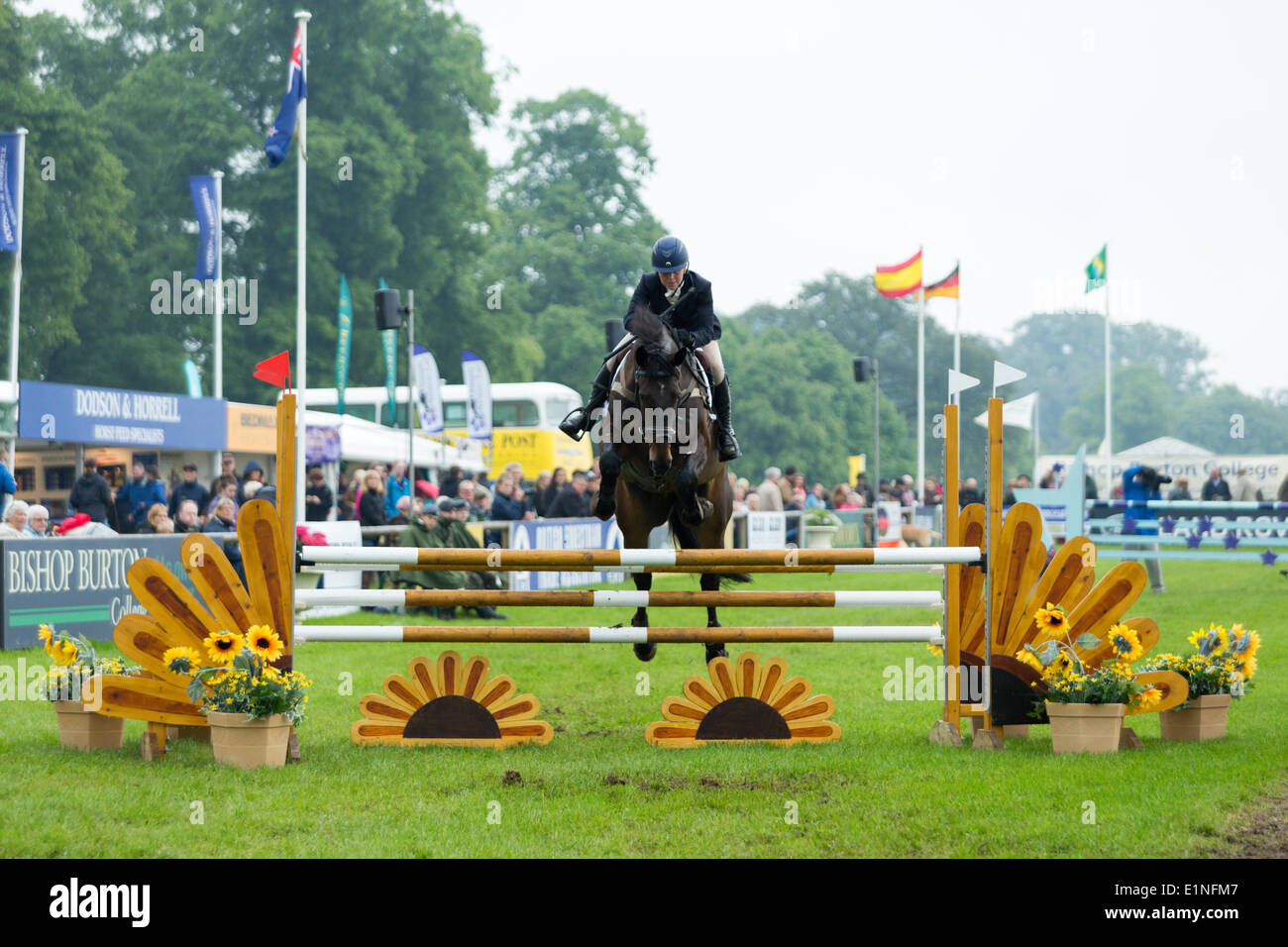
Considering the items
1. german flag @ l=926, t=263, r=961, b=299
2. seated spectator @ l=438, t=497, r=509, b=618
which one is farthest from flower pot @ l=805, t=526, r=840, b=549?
seated spectator @ l=438, t=497, r=509, b=618

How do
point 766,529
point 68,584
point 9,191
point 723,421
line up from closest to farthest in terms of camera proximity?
1. point 723,421
2. point 68,584
3. point 9,191
4. point 766,529

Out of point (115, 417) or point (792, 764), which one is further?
point (115, 417)

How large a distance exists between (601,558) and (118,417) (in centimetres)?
1476

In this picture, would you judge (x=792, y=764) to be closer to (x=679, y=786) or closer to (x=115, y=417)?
(x=679, y=786)

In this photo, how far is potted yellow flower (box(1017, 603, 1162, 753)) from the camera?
6711mm

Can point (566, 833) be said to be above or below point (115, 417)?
below

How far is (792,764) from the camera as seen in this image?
6.43 m

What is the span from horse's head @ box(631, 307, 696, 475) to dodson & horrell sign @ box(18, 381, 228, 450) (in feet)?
41.5

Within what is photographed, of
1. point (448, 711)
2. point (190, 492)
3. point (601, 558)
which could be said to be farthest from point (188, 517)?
point (601, 558)

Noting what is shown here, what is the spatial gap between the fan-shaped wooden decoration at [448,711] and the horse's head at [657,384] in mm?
1540

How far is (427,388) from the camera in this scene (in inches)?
888

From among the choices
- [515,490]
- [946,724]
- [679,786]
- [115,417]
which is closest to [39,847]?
[679,786]

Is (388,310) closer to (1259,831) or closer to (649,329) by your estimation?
(649,329)

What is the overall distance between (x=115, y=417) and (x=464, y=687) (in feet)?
44.8
